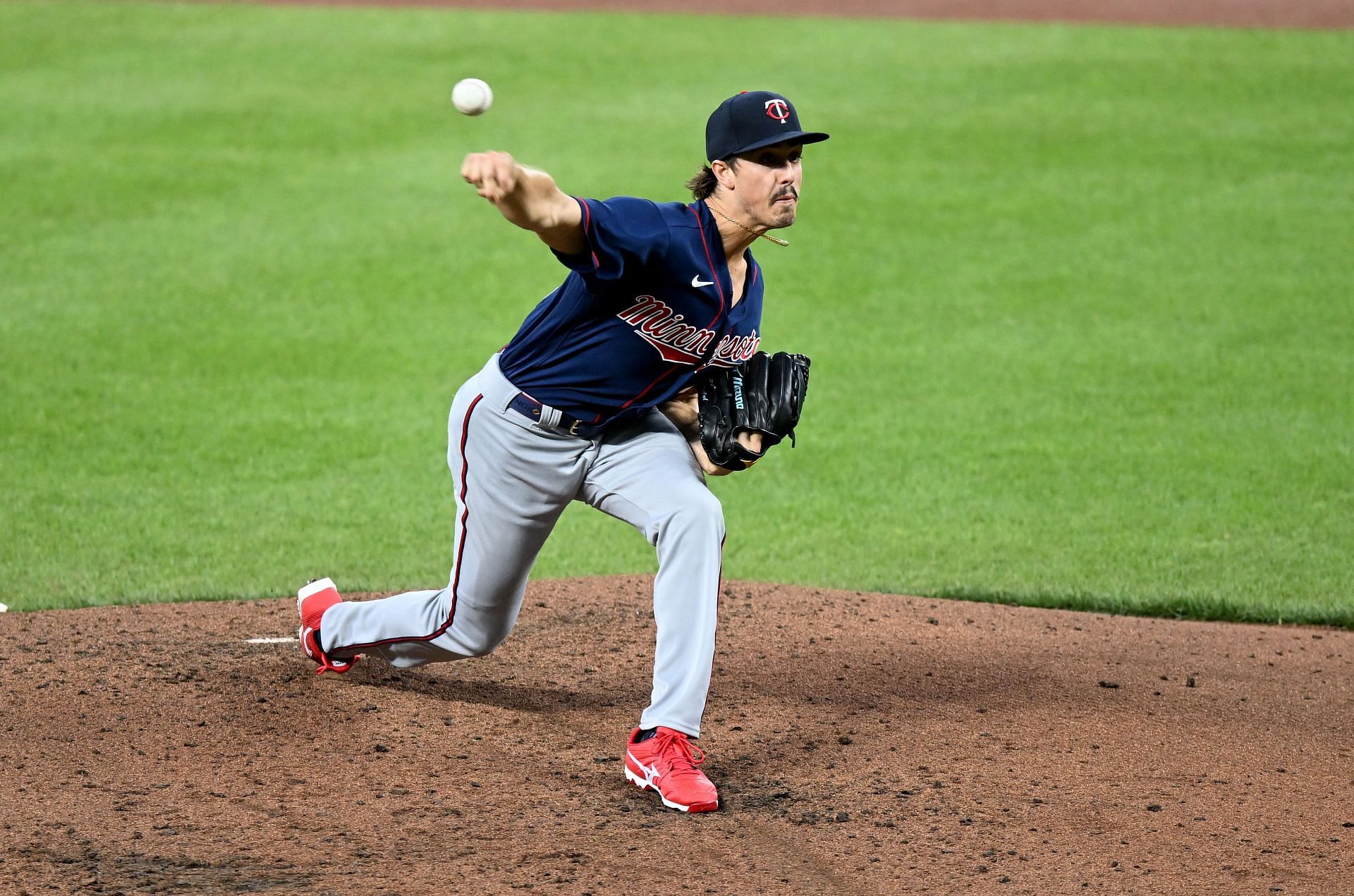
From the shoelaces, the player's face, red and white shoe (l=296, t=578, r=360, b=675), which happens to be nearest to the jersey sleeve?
the player's face

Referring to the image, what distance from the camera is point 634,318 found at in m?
3.90

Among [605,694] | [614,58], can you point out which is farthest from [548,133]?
[605,694]

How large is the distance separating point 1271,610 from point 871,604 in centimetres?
175

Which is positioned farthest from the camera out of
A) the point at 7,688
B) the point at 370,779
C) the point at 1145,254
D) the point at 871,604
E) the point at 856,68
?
the point at 856,68

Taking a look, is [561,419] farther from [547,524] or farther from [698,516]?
[698,516]

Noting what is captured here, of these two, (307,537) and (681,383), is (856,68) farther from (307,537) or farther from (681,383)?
(681,383)

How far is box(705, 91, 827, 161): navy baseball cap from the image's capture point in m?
3.84

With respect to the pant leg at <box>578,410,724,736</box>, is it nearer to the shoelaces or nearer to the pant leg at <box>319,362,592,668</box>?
the shoelaces

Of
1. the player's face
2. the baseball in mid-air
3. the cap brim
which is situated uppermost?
the baseball in mid-air

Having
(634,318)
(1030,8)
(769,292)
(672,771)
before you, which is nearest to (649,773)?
(672,771)

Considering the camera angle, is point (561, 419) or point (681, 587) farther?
point (561, 419)

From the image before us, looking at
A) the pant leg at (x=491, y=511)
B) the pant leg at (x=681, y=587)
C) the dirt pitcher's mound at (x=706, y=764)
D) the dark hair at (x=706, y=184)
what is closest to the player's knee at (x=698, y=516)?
the pant leg at (x=681, y=587)

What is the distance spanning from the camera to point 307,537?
23.0ft

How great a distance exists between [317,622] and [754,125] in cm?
206
